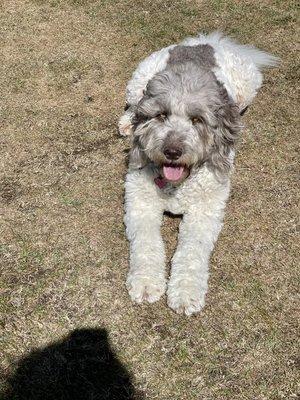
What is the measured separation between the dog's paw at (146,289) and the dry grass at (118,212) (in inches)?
4.2

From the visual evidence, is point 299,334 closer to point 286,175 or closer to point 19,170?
point 286,175

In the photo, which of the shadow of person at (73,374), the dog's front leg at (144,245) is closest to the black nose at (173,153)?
the dog's front leg at (144,245)

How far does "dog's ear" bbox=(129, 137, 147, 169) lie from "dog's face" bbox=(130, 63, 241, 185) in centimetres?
7

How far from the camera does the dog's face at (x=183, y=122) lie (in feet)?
14.4

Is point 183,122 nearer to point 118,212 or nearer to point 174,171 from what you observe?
point 174,171

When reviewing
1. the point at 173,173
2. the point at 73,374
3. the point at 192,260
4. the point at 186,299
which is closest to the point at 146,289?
the point at 186,299

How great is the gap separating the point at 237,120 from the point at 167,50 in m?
1.78

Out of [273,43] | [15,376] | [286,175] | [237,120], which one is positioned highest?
[237,120]

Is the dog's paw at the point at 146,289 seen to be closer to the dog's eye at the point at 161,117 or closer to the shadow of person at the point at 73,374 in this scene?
the shadow of person at the point at 73,374

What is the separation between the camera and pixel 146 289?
14.6ft

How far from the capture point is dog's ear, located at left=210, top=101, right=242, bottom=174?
449 cm

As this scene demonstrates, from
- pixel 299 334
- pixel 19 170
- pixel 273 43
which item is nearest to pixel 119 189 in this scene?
pixel 19 170

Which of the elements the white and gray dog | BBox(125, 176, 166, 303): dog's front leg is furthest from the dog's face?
BBox(125, 176, 166, 303): dog's front leg

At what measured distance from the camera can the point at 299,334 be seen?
4.37 meters
